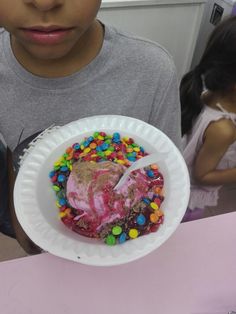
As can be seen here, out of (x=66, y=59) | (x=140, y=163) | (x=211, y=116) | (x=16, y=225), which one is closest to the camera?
(x=140, y=163)

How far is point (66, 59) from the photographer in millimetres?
583

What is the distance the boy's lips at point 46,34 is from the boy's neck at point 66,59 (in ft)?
0.50

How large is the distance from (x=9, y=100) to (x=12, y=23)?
0.75 ft

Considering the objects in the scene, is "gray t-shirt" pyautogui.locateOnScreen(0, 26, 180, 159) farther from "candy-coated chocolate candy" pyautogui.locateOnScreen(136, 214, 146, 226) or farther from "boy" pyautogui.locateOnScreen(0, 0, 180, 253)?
"candy-coated chocolate candy" pyautogui.locateOnScreen(136, 214, 146, 226)

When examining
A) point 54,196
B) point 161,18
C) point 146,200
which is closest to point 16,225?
point 54,196

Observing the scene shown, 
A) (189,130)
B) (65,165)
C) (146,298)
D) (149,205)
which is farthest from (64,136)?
(189,130)

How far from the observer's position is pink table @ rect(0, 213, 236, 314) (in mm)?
512

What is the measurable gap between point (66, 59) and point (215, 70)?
0.53 metres

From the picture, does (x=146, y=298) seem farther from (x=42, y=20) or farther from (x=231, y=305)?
(x=42, y=20)

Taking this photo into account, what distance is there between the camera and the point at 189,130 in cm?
104

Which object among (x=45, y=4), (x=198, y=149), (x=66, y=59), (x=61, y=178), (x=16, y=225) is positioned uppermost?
(x=45, y=4)

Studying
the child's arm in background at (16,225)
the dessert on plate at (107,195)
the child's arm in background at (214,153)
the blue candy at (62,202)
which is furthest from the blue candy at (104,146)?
the child's arm in background at (214,153)

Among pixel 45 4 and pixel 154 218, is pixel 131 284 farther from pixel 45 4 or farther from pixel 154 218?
pixel 45 4

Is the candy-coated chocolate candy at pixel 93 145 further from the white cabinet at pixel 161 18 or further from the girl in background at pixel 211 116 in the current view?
the white cabinet at pixel 161 18
